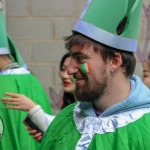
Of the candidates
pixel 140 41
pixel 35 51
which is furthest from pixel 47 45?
pixel 140 41

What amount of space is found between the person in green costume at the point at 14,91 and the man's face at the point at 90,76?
156cm

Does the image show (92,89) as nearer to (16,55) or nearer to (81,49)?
(81,49)

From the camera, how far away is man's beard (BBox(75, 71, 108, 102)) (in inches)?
95.0

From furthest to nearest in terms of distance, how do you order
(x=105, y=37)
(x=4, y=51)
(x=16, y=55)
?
1. (x=16, y=55)
2. (x=4, y=51)
3. (x=105, y=37)

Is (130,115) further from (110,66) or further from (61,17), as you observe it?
(61,17)

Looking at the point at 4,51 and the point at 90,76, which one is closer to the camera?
the point at 90,76

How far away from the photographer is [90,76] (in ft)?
7.98

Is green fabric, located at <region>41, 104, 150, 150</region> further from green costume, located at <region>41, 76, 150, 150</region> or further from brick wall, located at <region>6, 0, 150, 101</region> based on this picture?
brick wall, located at <region>6, 0, 150, 101</region>

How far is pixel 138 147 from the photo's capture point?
2.34 metres

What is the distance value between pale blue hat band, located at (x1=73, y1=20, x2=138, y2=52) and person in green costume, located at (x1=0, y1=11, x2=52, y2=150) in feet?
5.09

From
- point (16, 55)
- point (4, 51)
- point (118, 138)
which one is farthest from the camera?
point (16, 55)

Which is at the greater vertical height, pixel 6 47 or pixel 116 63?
pixel 116 63

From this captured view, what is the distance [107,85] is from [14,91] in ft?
5.48

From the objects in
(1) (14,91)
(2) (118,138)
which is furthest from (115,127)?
(1) (14,91)
